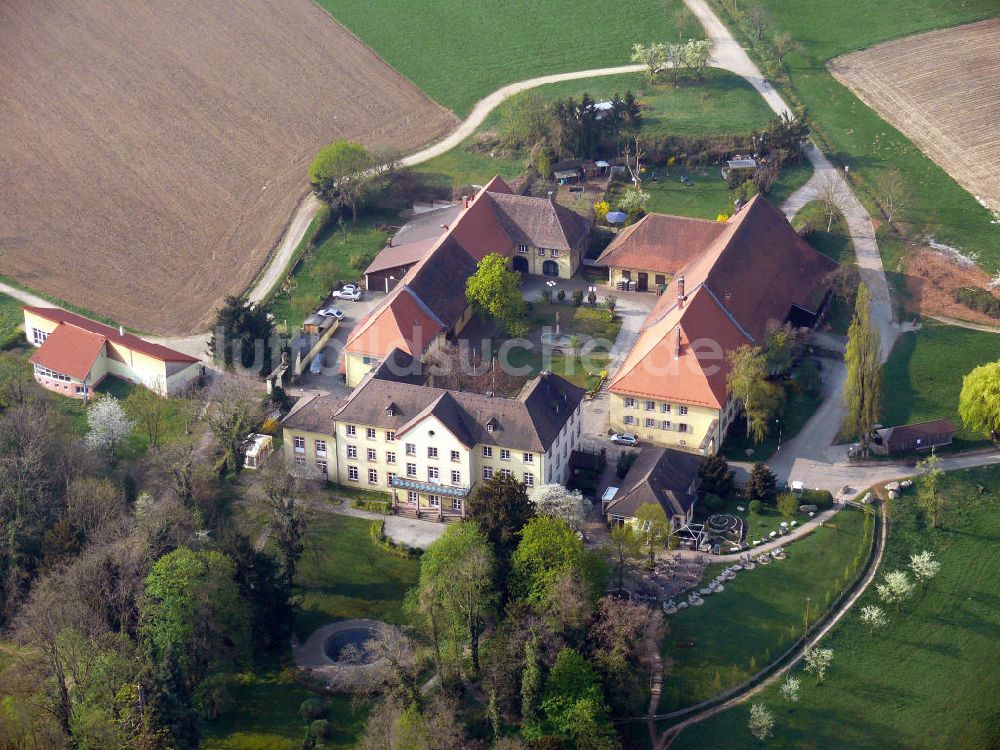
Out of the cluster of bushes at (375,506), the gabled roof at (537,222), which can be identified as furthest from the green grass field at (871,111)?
the cluster of bushes at (375,506)

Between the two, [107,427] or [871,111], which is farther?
[871,111]

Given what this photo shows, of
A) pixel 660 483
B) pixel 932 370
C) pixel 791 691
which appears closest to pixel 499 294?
pixel 660 483

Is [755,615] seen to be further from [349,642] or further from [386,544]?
[349,642]

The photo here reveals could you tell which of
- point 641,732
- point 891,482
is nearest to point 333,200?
point 891,482

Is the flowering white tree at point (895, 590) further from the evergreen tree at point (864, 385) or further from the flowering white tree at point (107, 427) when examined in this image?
the flowering white tree at point (107, 427)

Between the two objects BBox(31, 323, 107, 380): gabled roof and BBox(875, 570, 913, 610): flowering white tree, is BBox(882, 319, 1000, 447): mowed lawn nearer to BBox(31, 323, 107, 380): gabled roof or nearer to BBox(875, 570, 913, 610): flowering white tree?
BBox(875, 570, 913, 610): flowering white tree

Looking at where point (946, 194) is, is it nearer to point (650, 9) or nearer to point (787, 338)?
point (787, 338)
